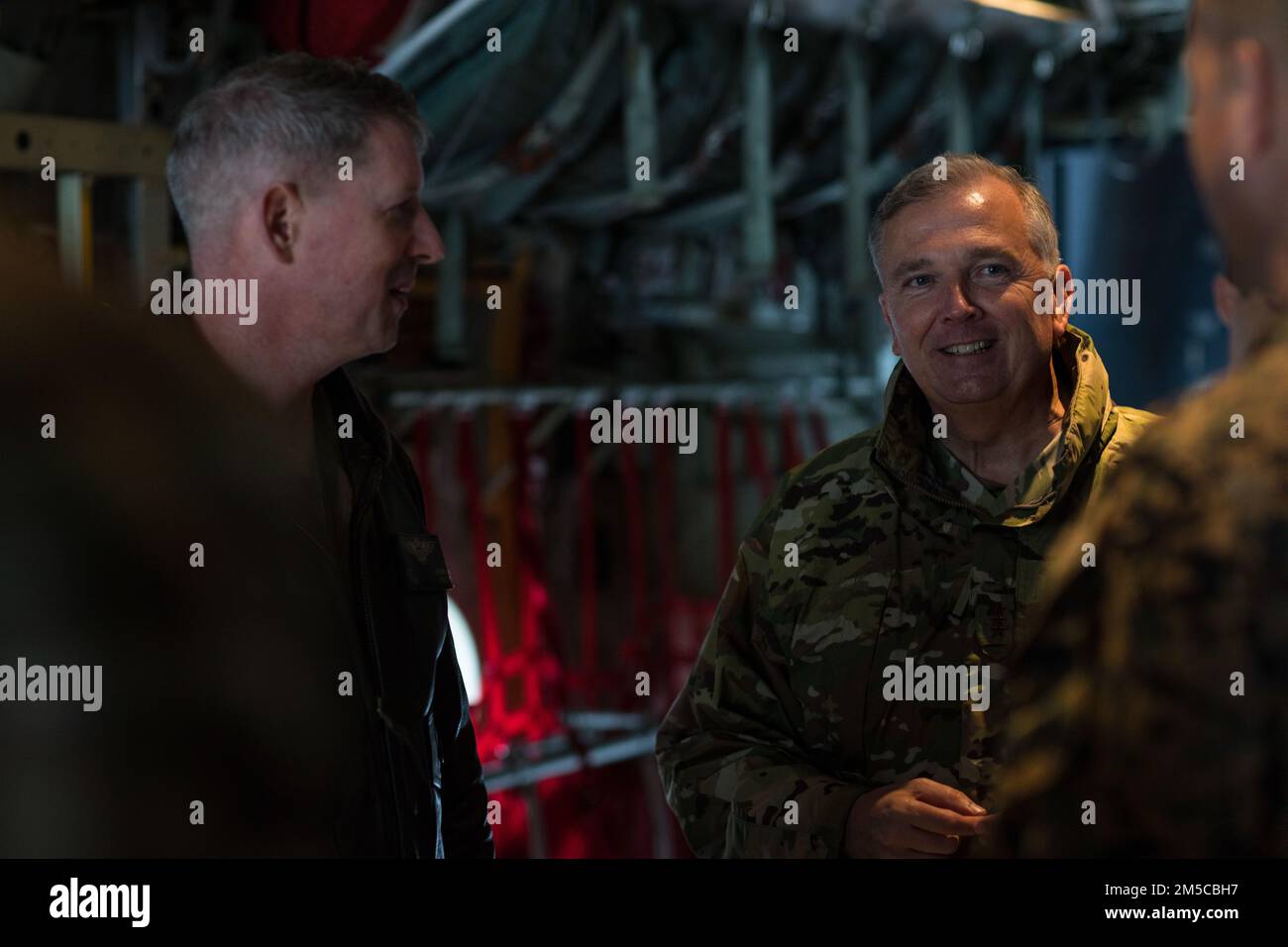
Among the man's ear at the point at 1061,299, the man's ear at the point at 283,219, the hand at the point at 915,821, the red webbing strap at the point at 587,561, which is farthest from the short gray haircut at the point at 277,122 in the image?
the red webbing strap at the point at 587,561

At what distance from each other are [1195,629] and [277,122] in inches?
47.6

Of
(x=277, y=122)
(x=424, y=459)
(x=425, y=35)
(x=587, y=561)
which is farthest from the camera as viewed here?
(x=587, y=561)

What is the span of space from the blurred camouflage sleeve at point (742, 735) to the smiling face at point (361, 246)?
523 millimetres

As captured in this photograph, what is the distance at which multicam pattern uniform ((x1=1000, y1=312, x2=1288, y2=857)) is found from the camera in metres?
0.83

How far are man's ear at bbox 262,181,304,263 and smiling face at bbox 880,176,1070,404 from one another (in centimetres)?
68

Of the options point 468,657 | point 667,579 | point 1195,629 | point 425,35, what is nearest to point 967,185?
point 1195,629

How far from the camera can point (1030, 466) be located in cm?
169

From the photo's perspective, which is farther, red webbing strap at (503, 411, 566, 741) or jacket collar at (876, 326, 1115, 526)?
red webbing strap at (503, 411, 566, 741)

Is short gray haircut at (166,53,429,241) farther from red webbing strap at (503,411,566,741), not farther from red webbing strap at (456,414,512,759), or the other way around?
red webbing strap at (503,411,566,741)

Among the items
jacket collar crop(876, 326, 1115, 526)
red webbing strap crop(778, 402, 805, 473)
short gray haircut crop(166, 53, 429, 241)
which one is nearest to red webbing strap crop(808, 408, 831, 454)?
red webbing strap crop(778, 402, 805, 473)

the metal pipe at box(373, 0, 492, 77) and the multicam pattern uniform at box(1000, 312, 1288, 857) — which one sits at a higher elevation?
the metal pipe at box(373, 0, 492, 77)

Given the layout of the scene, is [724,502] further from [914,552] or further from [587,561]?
[914,552]

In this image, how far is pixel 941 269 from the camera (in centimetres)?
172
